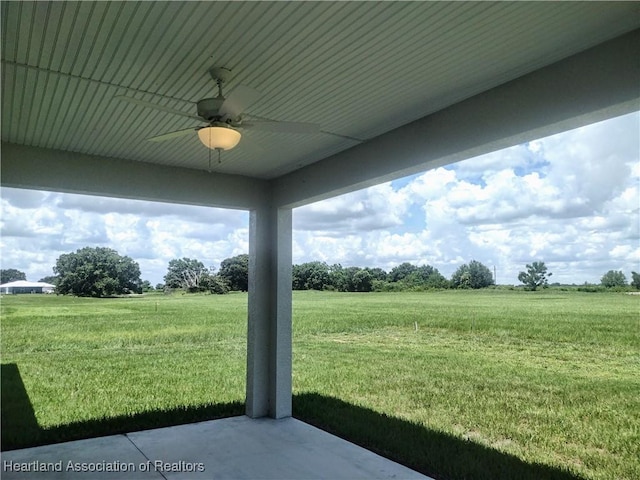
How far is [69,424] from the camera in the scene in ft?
14.3

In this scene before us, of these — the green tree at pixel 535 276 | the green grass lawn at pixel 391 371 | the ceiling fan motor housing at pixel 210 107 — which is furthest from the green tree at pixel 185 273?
the ceiling fan motor housing at pixel 210 107

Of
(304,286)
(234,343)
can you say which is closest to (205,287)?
(234,343)

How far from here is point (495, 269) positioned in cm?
561

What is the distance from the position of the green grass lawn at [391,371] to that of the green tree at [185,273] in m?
0.23

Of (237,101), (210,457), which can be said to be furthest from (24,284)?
(237,101)

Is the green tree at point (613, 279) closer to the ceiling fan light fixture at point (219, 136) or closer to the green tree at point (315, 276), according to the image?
the green tree at point (315, 276)

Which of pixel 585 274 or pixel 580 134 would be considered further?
pixel 580 134

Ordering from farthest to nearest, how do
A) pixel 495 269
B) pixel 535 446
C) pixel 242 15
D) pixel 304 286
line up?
pixel 304 286
pixel 495 269
pixel 535 446
pixel 242 15

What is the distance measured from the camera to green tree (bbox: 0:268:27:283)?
509cm

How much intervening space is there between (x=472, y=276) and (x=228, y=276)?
139 inches

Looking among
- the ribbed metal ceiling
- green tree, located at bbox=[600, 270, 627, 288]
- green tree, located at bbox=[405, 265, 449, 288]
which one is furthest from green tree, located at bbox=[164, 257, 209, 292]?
green tree, located at bbox=[600, 270, 627, 288]

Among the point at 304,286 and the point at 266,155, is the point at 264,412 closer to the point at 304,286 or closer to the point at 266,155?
the point at 304,286

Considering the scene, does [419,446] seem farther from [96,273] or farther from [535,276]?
[96,273]

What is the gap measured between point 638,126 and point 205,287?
5.68m
